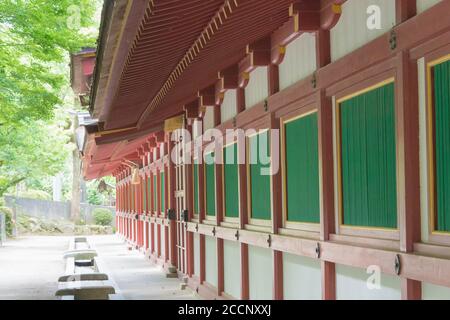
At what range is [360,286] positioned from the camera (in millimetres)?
A: 5770

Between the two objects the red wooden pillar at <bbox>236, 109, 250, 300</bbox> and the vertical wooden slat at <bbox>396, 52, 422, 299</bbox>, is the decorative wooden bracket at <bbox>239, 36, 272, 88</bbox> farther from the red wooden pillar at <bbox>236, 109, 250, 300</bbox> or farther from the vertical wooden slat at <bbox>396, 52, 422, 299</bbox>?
the vertical wooden slat at <bbox>396, 52, 422, 299</bbox>

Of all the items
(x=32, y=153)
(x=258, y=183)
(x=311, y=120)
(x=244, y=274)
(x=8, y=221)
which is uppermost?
(x=32, y=153)

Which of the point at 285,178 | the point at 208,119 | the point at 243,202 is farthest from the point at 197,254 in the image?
the point at 285,178

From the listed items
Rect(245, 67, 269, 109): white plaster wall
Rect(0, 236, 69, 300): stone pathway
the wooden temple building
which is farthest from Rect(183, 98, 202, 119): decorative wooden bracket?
Rect(0, 236, 69, 300): stone pathway

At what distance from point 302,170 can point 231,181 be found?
3269mm

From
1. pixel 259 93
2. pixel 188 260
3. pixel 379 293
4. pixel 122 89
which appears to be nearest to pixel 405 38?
pixel 379 293

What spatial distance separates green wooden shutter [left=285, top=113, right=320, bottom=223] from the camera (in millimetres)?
6797

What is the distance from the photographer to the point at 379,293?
5430 millimetres

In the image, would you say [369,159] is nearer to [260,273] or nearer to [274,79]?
[274,79]

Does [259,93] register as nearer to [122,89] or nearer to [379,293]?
[122,89]

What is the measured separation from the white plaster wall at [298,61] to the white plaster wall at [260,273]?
216cm

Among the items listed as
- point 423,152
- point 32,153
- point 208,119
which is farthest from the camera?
point 32,153

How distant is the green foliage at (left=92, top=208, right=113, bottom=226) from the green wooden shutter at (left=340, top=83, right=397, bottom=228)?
148 feet

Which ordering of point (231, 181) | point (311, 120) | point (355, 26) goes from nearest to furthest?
point (355, 26) → point (311, 120) → point (231, 181)
